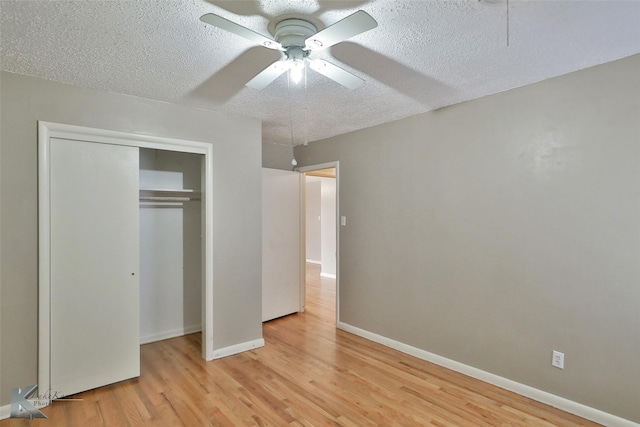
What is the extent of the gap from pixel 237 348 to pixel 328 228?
4.70 meters

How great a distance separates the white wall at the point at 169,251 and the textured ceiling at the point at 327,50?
1227 millimetres

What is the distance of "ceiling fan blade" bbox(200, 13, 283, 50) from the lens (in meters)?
1.45

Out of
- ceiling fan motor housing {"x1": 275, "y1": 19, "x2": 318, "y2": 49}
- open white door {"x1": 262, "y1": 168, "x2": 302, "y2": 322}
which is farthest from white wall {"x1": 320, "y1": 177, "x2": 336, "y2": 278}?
ceiling fan motor housing {"x1": 275, "y1": 19, "x2": 318, "y2": 49}

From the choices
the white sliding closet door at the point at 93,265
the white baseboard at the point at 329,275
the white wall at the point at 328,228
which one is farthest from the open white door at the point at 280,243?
the white wall at the point at 328,228

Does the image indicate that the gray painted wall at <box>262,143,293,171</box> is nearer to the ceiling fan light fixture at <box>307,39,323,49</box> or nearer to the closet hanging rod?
the closet hanging rod

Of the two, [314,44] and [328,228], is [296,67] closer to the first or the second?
[314,44]

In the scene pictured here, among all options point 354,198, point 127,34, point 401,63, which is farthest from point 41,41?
point 354,198

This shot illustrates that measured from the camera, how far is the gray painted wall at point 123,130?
2.39m

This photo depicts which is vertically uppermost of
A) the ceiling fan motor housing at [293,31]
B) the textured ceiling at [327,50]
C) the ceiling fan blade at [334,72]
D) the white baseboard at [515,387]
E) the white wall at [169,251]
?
the textured ceiling at [327,50]

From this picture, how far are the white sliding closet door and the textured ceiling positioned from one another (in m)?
0.65

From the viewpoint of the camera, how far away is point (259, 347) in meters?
Result: 3.59

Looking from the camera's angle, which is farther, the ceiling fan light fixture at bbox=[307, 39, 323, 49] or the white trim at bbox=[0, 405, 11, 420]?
the white trim at bbox=[0, 405, 11, 420]

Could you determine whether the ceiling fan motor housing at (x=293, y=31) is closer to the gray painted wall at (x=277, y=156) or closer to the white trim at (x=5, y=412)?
the gray painted wall at (x=277, y=156)

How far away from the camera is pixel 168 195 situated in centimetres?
392
